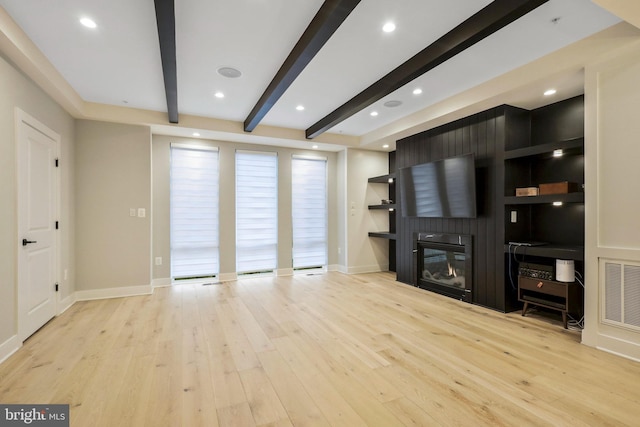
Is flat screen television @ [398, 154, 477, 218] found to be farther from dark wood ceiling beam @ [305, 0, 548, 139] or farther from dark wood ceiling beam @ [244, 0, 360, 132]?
dark wood ceiling beam @ [244, 0, 360, 132]

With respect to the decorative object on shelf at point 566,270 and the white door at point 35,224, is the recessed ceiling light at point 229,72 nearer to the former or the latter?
the white door at point 35,224

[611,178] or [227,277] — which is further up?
[611,178]

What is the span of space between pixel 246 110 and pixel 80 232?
300 centimetres

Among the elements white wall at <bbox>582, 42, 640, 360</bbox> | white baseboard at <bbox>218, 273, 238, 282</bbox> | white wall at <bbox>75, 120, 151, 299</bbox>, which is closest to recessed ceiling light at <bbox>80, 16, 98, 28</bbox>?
white wall at <bbox>75, 120, 151, 299</bbox>

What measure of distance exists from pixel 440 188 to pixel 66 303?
5411 mm

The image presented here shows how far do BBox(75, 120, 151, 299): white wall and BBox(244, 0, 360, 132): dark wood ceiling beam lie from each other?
2.36 meters

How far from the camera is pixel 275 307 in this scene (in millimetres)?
3822

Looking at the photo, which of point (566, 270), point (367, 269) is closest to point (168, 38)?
point (566, 270)

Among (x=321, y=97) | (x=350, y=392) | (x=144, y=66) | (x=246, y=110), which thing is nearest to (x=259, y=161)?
(x=246, y=110)

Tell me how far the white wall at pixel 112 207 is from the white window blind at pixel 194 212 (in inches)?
23.3

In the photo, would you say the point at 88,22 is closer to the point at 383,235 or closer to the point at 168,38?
the point at 168,38

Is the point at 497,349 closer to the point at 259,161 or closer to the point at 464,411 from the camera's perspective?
the point at 464,411

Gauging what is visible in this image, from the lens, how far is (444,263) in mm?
4438

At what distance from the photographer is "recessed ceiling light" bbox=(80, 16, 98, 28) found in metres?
2.30
